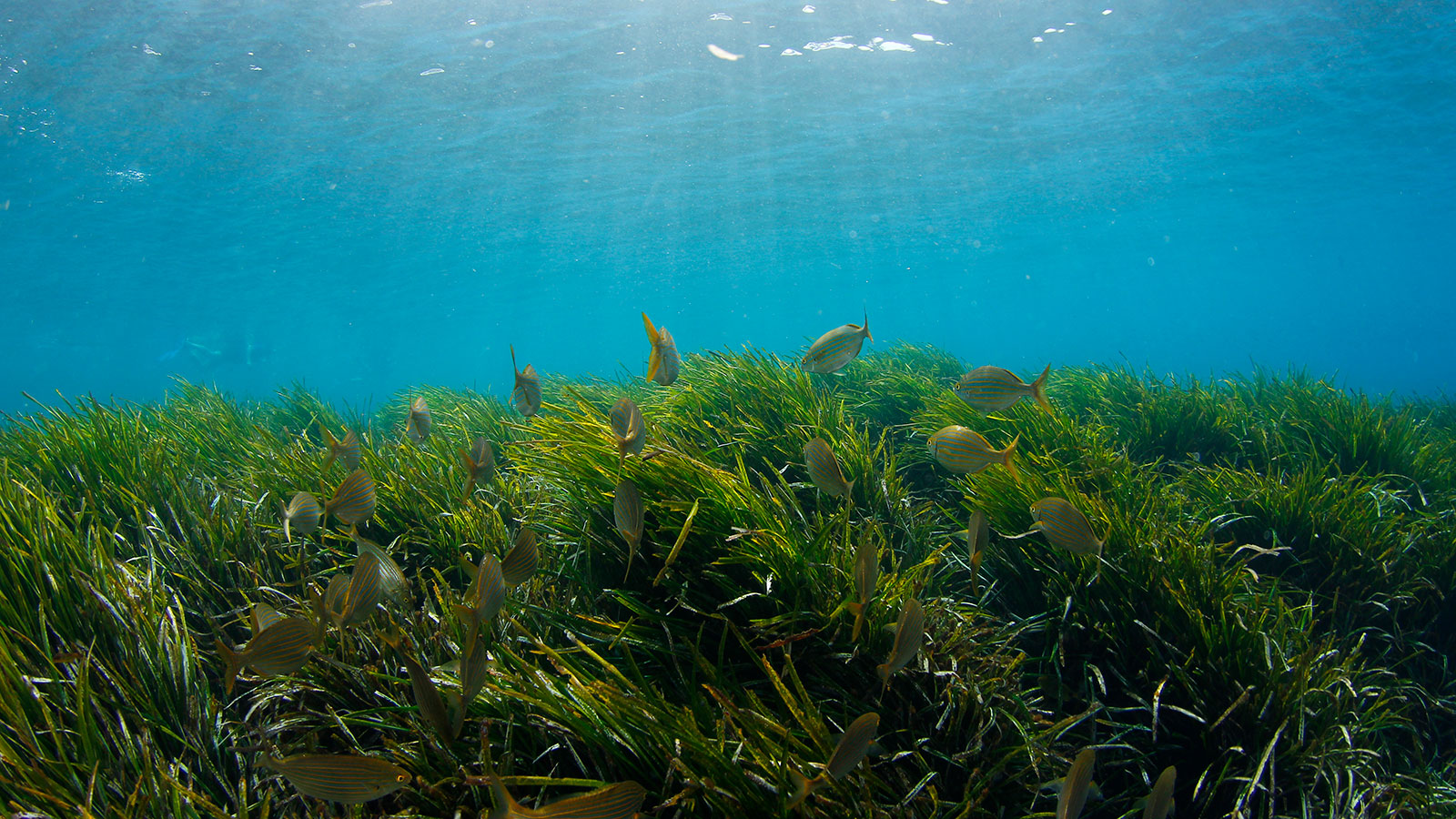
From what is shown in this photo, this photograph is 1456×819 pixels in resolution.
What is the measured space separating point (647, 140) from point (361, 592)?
2206cm

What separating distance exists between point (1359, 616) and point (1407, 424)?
3005mm

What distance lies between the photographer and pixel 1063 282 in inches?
2921

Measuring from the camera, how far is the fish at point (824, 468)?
8.25 ft

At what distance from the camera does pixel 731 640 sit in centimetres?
258

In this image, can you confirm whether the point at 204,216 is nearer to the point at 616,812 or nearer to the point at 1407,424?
the point at 616,812

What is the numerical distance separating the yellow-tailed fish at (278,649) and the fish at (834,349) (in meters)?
2.72

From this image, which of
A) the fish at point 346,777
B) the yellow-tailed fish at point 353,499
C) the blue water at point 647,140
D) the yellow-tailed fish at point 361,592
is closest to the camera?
the fish at point 346,777

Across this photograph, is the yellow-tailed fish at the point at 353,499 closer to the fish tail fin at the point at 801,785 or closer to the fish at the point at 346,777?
the fish at the point at 346,777

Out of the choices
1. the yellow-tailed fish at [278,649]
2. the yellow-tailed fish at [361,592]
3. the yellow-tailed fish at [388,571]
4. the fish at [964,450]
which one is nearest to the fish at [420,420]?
the yellow-tailed fish at [388,571]

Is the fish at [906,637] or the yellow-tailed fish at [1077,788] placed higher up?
the fish at [906,637]

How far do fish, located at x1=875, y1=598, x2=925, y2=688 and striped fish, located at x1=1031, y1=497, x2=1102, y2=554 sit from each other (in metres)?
0.76

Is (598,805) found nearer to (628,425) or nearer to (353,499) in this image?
(628,425)

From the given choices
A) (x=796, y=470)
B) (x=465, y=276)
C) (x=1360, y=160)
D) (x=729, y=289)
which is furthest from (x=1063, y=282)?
(x=796, y=470)

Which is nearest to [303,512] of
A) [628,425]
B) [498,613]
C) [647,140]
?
[498,613]
